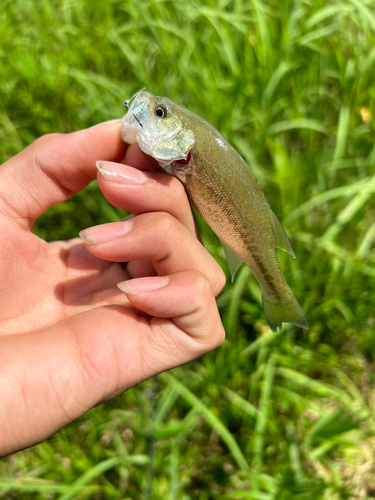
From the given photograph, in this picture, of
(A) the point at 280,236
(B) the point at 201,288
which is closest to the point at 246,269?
(A) the point at 280,236

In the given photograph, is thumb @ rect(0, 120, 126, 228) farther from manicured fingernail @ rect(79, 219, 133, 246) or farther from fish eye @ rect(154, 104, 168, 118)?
manicured fingernail @ rect(79, 219, 133, 246)

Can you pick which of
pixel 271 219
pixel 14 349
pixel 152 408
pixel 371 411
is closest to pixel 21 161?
pixel 14 349

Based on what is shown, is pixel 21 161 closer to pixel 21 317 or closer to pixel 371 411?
pixel 21 317

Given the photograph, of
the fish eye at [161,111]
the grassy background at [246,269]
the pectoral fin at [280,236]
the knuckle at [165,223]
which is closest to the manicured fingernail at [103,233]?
the knuckle at [165,223]

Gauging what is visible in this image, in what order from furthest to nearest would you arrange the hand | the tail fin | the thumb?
the tail fin → the thumb → the hand

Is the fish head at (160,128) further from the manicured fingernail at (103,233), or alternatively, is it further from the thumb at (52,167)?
the manicured fingernail at (103,233)

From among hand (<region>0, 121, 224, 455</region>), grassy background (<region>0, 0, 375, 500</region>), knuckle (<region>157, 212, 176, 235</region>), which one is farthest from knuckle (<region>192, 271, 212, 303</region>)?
grassy background (<region>0, 0, 375, 500</region>)
